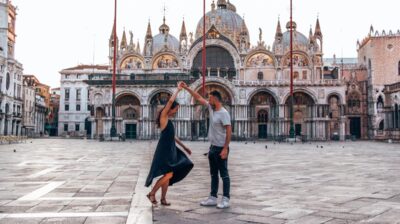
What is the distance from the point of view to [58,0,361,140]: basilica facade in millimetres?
53750

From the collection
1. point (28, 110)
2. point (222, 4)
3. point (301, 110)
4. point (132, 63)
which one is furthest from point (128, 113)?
point (222, 4)

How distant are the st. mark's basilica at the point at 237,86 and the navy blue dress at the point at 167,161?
44.2 m

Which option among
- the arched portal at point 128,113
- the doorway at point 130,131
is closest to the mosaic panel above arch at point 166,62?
the arched portal at point 128,113

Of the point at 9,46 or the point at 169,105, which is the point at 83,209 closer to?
the point at 169,105

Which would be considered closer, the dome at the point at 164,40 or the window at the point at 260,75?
the window at the point at 260,75

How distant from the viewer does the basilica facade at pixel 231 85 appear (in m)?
53.8

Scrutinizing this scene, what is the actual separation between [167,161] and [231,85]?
47631 millimetres

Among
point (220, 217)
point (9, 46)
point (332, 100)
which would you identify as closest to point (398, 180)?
point (220, 217)

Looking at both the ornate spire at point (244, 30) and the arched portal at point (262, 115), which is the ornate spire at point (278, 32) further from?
the arched portal at point (262, 115)

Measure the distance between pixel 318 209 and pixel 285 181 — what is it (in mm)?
3543

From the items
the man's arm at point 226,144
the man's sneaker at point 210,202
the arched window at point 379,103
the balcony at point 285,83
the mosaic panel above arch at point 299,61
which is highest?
the mosaic panel above arch at point 299,61

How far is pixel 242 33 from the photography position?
205ft

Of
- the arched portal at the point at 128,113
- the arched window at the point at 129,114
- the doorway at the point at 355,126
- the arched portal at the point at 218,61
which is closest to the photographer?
the arched portal at the point at 128,113

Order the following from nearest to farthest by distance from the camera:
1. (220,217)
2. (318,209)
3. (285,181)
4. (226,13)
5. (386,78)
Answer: (220,217)
(318,209)
(285,181)
(386,78)
(226,13)
